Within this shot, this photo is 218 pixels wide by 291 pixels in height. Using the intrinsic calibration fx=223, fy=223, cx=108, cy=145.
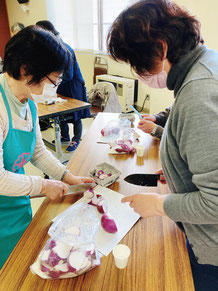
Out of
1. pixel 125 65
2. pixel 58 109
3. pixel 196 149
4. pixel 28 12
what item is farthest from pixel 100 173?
pixel 28 12

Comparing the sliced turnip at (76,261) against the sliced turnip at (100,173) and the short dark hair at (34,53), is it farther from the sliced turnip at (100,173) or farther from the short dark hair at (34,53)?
the short dark hair at (34,53)

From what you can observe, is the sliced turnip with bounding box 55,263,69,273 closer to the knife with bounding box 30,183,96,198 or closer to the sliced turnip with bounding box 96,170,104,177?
the knife with bounding box 30,183,96,198

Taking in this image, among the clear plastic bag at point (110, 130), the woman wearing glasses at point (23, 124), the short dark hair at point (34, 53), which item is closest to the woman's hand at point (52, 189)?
the woman wearing glasses at point (23, 124)

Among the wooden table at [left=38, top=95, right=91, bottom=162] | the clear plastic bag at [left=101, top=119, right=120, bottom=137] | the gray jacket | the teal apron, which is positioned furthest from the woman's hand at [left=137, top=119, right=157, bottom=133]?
the wooden table at [left=38, top=95, right=91, bottom=162]

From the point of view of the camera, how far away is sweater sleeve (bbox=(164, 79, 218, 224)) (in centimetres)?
50

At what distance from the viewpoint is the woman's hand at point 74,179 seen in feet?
3.50

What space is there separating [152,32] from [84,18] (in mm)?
4508

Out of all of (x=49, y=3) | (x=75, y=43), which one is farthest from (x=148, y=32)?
(x=49, y=3)

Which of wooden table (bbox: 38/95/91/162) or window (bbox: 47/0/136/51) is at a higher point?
→ window (bbox: 47/0/136/51)

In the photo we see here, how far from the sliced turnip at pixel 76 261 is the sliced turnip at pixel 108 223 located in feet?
0.59

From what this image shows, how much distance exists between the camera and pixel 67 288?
62cm

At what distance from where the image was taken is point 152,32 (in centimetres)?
59

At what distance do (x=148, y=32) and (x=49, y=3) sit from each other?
537cm

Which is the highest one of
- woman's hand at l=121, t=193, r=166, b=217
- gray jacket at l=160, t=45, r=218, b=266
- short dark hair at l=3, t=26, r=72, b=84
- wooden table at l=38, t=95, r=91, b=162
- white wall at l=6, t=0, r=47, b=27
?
white wall at l=6, t=0, r=47, b=27
